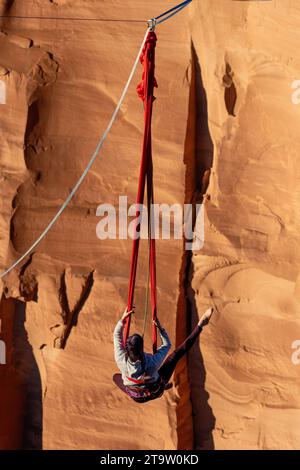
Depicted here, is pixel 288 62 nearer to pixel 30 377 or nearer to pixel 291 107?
pixel 291 107

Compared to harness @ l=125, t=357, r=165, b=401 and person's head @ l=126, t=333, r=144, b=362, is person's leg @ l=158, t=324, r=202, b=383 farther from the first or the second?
person's head @ l=126, t=333, r=144, b=362

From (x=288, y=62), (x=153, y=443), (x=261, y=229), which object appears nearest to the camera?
(x=288, y=62)

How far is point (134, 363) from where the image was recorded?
9.29 ft

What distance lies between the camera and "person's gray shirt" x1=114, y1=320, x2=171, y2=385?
286 cm

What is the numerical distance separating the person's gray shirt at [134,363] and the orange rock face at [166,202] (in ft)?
2.89

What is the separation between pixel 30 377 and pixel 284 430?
1.45 meters

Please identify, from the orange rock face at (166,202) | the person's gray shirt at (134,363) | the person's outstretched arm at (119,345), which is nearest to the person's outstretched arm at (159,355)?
the person's gray shirt at (134,363)

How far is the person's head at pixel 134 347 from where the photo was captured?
9.11ft

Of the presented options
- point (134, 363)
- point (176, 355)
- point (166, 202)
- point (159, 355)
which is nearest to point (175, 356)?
point (176, 355)

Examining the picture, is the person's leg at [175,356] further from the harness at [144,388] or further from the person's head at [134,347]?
the person's head at [134,347]

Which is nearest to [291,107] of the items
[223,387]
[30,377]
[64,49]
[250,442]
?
[64,49]

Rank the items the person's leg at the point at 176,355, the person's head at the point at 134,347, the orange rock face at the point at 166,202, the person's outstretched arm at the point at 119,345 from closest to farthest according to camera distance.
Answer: the person's head at the point at 134,347 → the person's outstretched arm at the point at 119,345 → the person's leg at the point at 176,355 → the orange rock face at the point at 166,202

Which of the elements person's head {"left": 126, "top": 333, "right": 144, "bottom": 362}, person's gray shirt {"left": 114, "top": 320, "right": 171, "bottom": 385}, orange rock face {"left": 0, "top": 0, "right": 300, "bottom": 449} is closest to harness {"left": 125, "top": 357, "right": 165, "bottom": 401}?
person's gray shirt {"left": 114, "top": 320, "right": 171, "bottom": 385}

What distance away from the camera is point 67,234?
3.86 m
